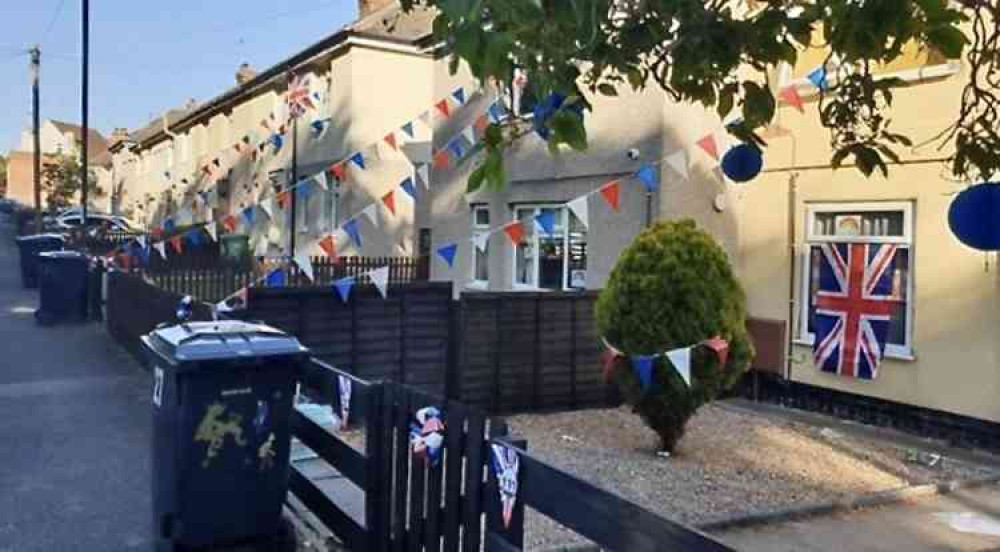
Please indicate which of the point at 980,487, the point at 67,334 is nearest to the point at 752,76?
the point at 980,487

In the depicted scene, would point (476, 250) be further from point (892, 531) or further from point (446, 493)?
point (446, 493)

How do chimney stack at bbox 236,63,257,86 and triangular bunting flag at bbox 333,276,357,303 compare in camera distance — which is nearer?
triangular bunting flag at bbox 333,276,357,303

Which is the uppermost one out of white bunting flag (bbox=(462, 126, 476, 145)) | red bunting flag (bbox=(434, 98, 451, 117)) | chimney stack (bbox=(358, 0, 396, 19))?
chimney stack (bbox=(358, 0, 396, 19))

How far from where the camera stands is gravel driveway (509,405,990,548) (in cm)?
603

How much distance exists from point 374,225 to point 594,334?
34.8 ft

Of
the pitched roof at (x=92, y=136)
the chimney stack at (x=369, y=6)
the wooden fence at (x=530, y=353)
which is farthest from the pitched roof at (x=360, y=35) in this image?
the pitched roof at (x=92, y=136)

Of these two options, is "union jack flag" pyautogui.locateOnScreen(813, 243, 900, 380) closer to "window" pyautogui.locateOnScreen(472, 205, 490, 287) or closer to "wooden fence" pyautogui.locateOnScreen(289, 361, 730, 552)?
"window" pyautogui.locateOnScreen(472, 205, 490, 287)

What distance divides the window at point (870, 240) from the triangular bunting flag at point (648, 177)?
1767 mm

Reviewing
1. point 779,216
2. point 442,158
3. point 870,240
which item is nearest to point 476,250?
point 442,158

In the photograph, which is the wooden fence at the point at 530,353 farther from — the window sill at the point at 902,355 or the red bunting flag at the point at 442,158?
the red bunting flag at the point at 442,158

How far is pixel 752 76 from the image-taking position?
391 inches

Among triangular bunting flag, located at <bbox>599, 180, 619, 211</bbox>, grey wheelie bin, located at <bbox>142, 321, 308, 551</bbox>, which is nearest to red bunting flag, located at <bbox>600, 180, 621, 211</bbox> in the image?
triangular bunting flag, located at <bbox>599, 180, 619, 211</bbox>

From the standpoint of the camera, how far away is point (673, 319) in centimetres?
693

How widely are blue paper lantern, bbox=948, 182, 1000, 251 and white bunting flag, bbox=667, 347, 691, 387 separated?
2941 mm
